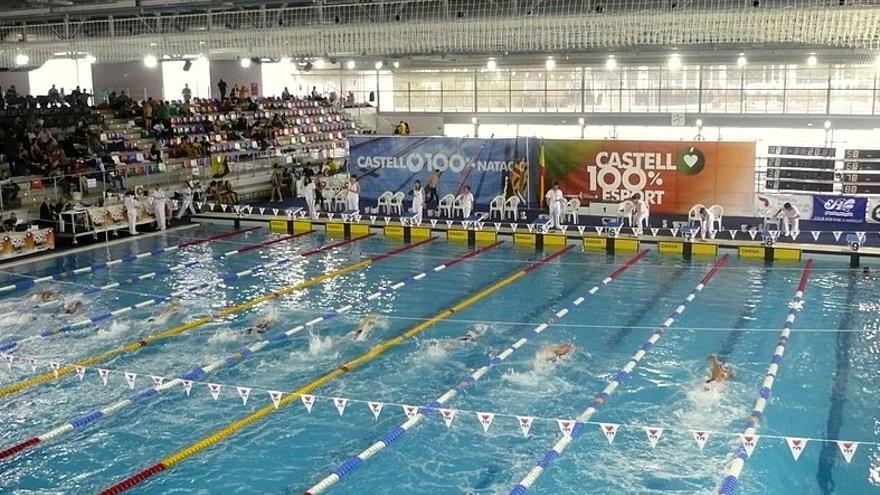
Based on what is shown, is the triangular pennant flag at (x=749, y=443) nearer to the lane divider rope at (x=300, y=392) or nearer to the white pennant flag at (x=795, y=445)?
the white pennant flag at (x=795, y=445)

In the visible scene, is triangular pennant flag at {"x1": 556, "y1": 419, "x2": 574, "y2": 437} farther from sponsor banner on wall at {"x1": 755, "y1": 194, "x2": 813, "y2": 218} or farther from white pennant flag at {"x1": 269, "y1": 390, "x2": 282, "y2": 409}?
sponsor banner on wall at {"x1": 755, "y1": 194, "x2": 813, "y2": 218}

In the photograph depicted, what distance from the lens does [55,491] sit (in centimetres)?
839

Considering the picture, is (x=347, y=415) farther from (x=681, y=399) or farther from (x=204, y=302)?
(x=204, y=302)

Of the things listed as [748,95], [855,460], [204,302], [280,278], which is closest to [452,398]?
[855,460]

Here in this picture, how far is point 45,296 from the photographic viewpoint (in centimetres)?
1534

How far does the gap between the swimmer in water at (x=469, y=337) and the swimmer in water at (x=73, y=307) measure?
6.22m

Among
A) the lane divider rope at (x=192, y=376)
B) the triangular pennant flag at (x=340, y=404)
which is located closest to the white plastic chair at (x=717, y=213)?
the lane divider rope at (x=192, y=376)

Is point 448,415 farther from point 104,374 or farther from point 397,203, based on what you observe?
point 397,203

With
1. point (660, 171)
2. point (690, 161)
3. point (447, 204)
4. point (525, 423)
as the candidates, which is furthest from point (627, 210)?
point (525, 423)

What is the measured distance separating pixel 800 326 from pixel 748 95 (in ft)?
66.6

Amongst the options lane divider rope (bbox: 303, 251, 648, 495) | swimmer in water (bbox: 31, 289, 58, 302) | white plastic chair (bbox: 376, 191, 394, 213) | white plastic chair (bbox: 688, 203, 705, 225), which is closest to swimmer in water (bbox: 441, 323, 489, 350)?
lane divider rope (bbox: 303, 251, 648, 495)

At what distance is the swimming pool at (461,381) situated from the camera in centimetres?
868

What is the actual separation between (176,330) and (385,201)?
40.0 ft

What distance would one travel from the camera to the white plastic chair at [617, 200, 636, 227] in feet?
68.3
